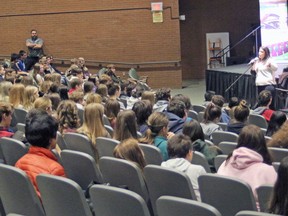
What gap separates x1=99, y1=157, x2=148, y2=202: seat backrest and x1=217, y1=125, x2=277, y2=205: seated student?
0.60m

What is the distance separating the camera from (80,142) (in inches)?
193

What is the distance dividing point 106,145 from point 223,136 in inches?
55.3

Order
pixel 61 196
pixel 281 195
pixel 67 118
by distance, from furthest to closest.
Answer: pixel 67 118 < pixel 61 196 < pixel 281 195

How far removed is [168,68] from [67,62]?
2.91 m

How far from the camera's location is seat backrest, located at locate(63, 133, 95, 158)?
15.9 feet

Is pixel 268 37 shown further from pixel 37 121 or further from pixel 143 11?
pixel 37 121

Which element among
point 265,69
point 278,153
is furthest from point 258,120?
point 265,69

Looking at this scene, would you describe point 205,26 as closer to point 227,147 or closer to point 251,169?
point 227,147

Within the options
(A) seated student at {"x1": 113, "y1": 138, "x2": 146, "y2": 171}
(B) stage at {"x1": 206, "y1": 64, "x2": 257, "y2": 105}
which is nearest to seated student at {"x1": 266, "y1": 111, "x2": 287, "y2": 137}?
(A) seated student at {"x1": 113, "y1": 138, "x2": 146, "y2": 171}

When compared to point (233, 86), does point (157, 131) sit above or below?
above

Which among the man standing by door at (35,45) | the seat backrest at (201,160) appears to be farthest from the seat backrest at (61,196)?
the man standing by door at (35,45)

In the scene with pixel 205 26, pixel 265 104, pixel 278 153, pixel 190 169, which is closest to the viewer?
pixel 190 169

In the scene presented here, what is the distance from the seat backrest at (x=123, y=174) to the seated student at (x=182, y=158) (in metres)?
0.28

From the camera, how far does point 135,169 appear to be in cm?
357
